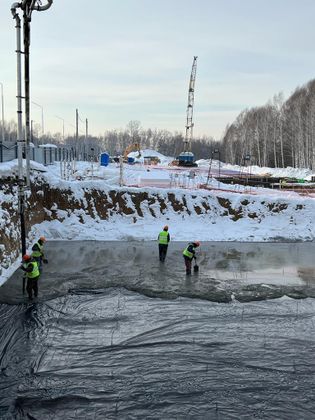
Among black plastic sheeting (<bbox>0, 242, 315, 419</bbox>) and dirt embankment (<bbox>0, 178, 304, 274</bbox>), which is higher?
dirt embankment (<bbox>0, 178, 304, 274</bbox>)

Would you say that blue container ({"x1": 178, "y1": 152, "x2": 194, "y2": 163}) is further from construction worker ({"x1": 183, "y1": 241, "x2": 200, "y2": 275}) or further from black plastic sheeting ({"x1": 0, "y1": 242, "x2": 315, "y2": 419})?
construction worker ({"x1": 183, "y1": 241, "x2": 200, "y2": 275})

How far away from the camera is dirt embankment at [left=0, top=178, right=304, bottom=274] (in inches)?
934

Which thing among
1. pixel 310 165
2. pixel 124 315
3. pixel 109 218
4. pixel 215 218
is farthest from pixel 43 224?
pixel 310 165

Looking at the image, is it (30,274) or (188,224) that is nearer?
(30,274)

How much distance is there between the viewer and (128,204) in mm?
25859

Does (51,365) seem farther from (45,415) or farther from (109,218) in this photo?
(109,218)

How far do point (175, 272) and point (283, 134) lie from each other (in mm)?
63480

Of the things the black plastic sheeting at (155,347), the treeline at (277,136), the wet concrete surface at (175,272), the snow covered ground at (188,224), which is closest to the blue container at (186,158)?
the treeline at (277,136)

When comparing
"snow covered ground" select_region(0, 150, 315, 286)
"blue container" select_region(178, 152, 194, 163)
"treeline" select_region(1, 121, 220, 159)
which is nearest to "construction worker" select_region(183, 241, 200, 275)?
"snow covered ground" select_region(0, 150, 315, 286)

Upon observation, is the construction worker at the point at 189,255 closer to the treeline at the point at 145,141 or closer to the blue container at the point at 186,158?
the blue container at the point at 186,158

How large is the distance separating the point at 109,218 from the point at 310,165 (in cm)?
4761

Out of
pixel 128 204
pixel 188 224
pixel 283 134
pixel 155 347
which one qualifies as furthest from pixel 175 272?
pixel 283 134

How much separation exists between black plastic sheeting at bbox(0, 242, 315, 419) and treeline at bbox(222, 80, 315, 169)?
40664mm

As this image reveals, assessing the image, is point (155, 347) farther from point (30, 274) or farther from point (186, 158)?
point (186, 158)
